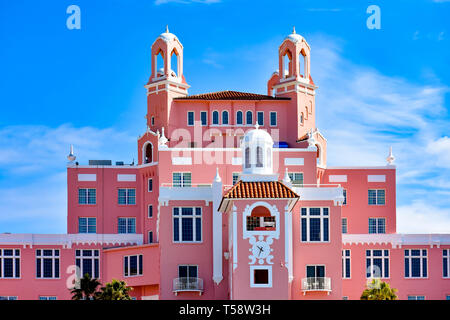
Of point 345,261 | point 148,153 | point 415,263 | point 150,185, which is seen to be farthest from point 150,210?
point 415,263

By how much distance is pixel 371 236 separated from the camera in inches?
3410

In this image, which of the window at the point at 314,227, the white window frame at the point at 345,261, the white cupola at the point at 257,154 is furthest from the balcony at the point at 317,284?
the white window frame at the point at 345,261

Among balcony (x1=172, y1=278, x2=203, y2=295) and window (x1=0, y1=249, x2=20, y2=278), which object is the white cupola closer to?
balcony (x1=172, y1=278, x2=203, y2=295)

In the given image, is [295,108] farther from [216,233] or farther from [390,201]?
[216,233]

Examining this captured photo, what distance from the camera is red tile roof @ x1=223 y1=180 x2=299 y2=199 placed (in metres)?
68.4

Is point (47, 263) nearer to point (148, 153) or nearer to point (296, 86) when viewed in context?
point (148, 153)

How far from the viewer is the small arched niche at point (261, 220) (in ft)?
225

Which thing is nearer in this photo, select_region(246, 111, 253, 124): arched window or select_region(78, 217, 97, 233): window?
select_region(78, 217, 97, 233): window

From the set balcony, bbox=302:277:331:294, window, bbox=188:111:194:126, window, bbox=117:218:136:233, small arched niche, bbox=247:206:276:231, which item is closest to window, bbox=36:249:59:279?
window, bbox=117:218:136:233

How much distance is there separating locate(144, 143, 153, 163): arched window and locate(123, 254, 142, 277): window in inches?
467

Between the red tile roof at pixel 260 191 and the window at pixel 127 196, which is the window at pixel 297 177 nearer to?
the red tile roof at pixel 260 191

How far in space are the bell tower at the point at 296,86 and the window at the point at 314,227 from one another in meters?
24.2

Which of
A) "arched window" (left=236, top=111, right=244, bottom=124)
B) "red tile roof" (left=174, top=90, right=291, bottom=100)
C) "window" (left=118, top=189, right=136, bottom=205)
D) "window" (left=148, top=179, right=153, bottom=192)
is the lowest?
"window" (left=118, top=189, right=136, bottom=205)
